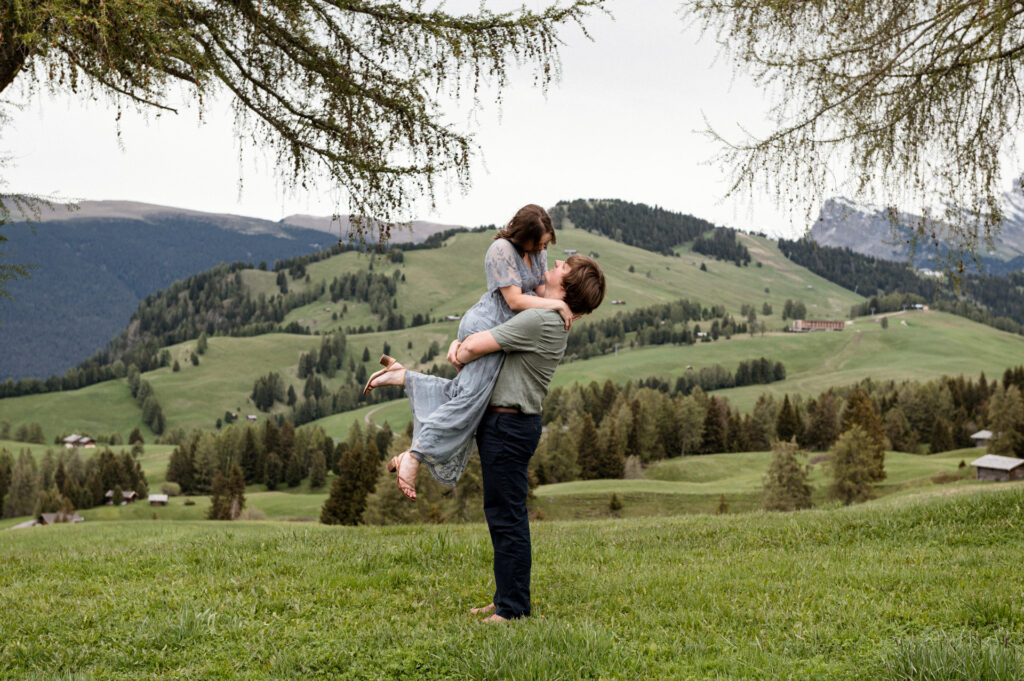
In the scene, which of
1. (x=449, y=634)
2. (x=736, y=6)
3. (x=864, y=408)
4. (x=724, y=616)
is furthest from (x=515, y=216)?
(x=864, y=408)

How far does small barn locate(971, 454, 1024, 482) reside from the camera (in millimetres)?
74044

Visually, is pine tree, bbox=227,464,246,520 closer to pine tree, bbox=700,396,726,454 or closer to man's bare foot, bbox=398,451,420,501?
pine tree, bbox=700,396,726,454

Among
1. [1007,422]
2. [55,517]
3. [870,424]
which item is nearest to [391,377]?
[870,424]

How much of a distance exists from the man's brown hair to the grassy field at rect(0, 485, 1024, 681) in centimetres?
266

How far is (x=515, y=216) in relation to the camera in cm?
596

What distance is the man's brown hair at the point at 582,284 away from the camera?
6.13 m

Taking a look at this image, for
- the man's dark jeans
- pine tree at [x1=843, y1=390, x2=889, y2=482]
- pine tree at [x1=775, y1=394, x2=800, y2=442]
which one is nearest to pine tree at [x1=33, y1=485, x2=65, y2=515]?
pine tree at [x1=775, y1=394, x2=800, y2=442]

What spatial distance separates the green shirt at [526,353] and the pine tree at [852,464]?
67482 mm

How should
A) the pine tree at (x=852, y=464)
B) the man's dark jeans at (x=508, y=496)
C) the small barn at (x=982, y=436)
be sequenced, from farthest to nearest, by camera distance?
Result: 1. the small barn at (x=982, y=436)
2. the pine tree at (x=852, y=464)
3. the man's dark jeans at (x=508, y=496)

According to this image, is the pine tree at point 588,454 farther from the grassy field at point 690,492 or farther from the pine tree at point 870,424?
the pine tree at point 870,424

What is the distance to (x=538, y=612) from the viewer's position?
21.0ft

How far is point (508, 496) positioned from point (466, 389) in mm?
976

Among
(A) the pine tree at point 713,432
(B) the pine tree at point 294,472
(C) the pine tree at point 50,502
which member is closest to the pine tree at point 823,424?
(A) the pine tree at point 713,432

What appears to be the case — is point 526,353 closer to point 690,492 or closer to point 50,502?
point 690,492
